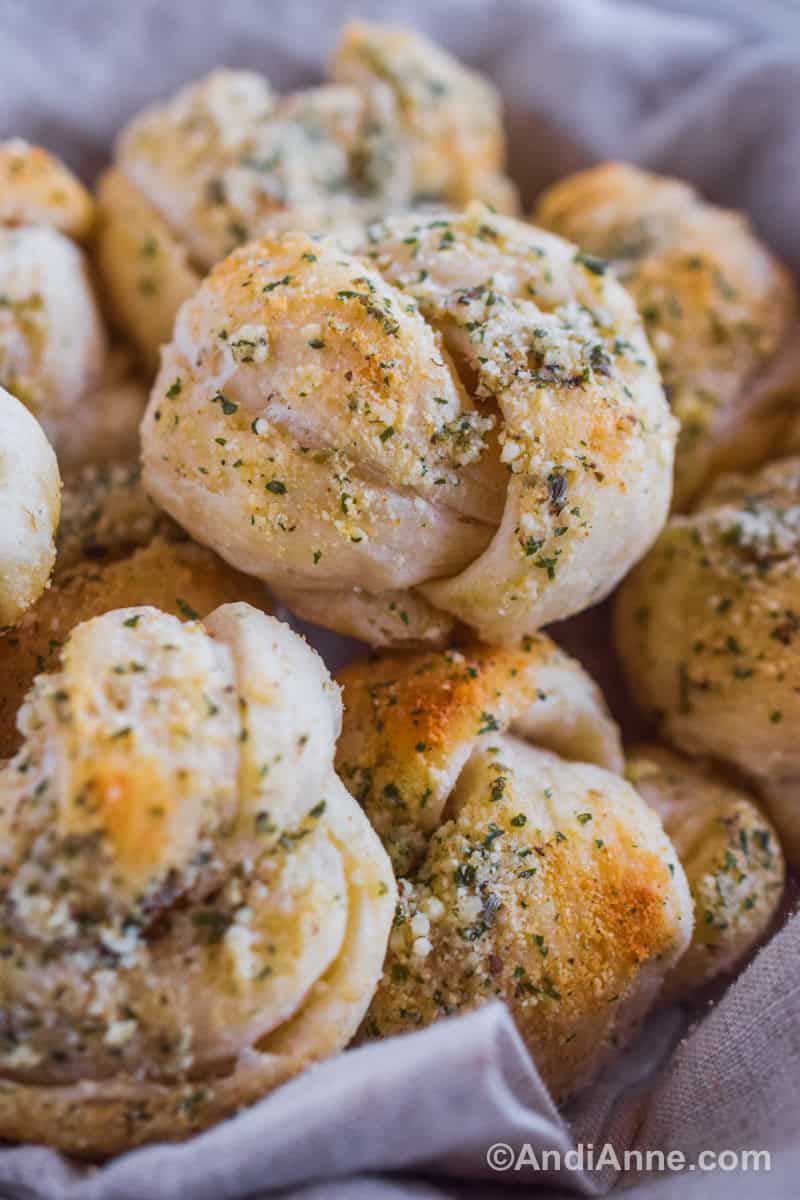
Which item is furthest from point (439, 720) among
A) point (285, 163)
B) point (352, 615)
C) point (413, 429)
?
point (285, 163)

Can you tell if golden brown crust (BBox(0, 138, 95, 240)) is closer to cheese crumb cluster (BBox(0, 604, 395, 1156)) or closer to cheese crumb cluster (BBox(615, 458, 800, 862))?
cheese crumb cluster (BBox(0, 604, 395, 1156))

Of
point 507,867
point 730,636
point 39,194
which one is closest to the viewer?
point 507,867

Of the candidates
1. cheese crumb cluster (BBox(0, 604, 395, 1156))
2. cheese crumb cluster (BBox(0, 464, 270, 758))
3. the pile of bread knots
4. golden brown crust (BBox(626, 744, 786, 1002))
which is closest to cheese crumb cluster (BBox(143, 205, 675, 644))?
the pile of bread knots

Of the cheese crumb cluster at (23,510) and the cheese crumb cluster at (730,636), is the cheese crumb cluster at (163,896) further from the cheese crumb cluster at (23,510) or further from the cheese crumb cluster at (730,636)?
the cheese crumb cluster at (730,636)

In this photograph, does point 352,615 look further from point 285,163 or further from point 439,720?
point 285,163

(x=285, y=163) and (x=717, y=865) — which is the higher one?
(x=285, y=163)

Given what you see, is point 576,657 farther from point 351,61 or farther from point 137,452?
point 351,61

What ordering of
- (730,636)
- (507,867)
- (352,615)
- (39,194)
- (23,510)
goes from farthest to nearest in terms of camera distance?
(39,194)
(730,636)
(352,615)
(507,867)
(23,510)
